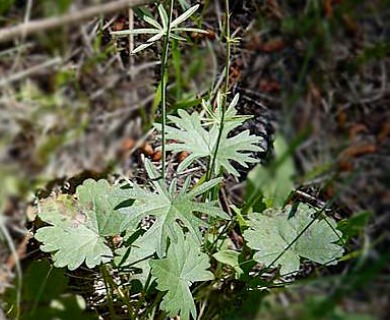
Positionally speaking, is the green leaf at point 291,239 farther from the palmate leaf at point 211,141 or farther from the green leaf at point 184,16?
the green leaf at point 184,16

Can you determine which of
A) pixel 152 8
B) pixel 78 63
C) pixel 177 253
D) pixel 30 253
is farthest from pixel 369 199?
pixel 152 8

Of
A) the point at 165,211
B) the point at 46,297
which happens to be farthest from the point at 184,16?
the point at 46,297

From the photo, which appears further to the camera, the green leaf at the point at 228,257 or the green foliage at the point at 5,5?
the green leaf at the point at 228,257

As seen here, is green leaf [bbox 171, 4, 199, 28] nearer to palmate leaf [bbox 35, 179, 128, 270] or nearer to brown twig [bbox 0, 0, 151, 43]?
palmate leaf [bbox 35, 179, 128, 270]

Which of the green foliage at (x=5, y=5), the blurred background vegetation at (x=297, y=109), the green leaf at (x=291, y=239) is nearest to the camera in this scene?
the blurred background vegetation at (x=297, y=109)

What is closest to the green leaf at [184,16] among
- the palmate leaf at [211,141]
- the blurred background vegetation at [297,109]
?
the palmate leaf at [211,141]

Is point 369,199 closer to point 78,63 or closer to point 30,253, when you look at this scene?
point 78,63

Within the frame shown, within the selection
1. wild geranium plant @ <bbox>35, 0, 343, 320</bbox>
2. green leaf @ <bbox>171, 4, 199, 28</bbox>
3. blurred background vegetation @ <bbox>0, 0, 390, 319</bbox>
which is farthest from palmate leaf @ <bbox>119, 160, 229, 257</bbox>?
blurred background vegetation @ <bbox>0, 0, 390, 319</bbox>
